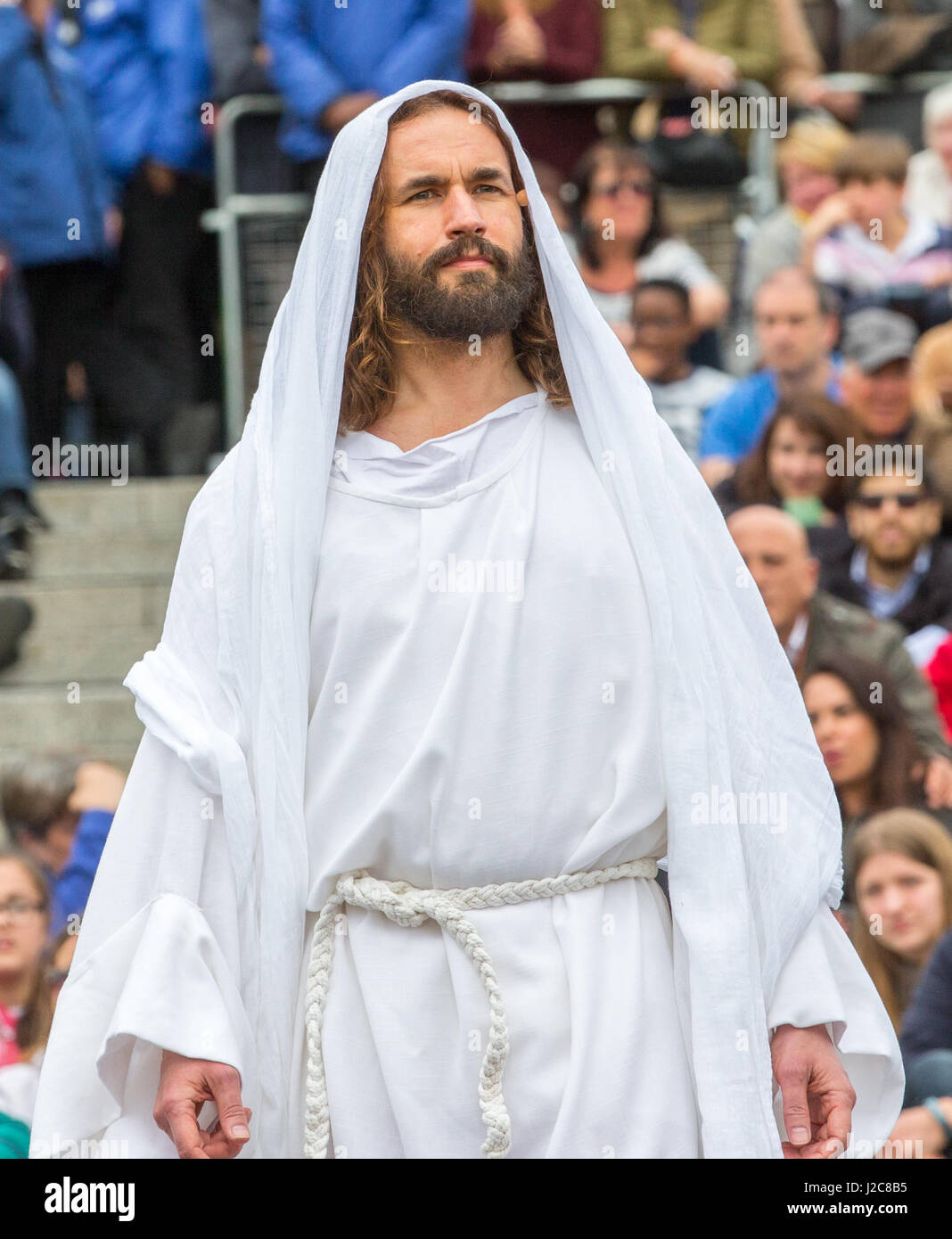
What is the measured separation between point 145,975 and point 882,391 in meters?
4.62

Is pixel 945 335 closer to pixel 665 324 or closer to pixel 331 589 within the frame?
pixel 665 324

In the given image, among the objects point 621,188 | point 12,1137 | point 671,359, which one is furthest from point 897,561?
point 12,1137

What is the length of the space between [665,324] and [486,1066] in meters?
4.36

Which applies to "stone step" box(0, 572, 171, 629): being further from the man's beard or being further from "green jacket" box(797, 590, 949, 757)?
the man's beard

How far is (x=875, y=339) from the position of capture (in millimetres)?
6887

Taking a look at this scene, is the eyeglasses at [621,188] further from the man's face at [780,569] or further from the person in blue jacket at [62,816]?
the person in blue jacket at [62,816]

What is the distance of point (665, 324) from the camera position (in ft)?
22.2

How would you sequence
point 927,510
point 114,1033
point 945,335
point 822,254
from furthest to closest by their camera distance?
point 822,254
point 945,335
point 927,510
point 114,1033

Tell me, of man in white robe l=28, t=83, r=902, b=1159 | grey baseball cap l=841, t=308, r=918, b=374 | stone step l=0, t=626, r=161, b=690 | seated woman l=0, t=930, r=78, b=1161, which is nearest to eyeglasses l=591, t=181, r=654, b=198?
grey baseball cap l=841, t=308, r=918, b=374

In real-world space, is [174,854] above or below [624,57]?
below

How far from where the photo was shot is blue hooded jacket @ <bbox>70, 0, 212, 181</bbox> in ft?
23.3

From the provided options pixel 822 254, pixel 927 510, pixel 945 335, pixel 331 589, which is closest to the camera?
pixel 331 589
